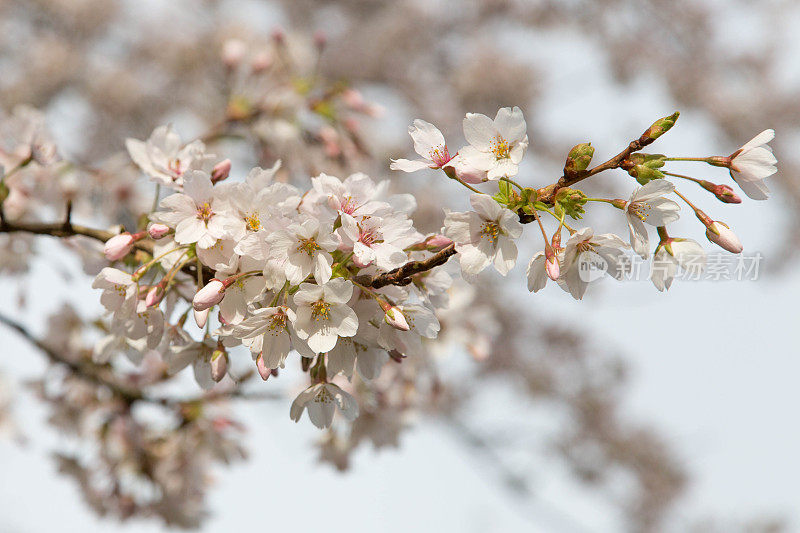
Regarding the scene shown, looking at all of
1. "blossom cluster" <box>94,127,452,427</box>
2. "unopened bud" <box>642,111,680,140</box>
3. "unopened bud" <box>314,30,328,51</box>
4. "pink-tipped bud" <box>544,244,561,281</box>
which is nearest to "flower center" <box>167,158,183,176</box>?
"blossom cluster" <box>94,127,452,427</box>

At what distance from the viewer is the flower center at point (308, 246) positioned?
863mm

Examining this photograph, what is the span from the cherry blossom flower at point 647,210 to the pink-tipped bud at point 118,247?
70cm

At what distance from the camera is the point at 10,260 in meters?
1.73

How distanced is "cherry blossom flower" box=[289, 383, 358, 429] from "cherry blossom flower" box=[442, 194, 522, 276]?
273 millimetres

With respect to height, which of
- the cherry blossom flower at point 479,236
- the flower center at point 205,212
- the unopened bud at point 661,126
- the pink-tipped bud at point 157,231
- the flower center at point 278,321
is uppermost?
the unopened bud at point 661,126

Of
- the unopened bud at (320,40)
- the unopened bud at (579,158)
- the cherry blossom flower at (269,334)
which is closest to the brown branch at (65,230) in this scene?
the cherry blossom flower at (269,334)

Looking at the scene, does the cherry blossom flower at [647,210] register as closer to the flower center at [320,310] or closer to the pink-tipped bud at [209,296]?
the flower center at [320,310]

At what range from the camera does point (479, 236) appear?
0.86 m

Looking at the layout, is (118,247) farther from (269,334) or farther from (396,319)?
(396,319)

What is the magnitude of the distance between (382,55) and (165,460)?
15.4 ft

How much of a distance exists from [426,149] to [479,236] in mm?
154

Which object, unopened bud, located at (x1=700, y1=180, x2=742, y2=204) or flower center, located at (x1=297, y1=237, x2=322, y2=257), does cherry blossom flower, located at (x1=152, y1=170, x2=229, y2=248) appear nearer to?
flower center, located at (x1=297, y1=237, x2=322, y2=257)

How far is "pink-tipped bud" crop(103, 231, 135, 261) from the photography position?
3.25ft

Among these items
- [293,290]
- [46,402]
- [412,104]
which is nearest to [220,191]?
[293,290]
